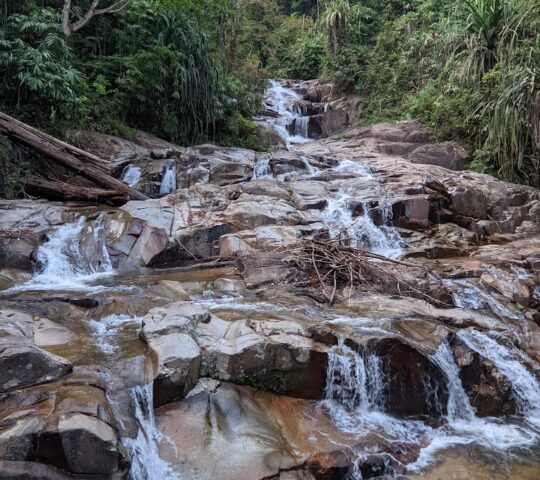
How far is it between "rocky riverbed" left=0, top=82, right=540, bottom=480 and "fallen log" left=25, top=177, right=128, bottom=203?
1.11 feet

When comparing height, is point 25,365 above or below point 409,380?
above

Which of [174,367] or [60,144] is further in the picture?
[60,144]

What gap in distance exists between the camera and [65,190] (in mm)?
7777

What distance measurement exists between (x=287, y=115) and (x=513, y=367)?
13.2 meters

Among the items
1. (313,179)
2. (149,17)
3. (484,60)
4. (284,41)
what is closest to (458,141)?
(484,60)

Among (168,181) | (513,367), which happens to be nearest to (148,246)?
(168,181)

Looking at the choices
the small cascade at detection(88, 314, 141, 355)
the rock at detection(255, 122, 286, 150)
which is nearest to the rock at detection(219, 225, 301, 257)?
the small cascade at detection(88, 314, 141, 355)

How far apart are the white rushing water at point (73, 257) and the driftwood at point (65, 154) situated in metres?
1.06

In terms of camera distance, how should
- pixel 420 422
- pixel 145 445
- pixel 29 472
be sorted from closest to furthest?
pixel 29 472 < pixel 145 445 < pixel 420 422

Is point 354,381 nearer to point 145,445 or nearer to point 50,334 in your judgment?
point 145,445

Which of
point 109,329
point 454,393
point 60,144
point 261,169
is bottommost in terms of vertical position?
point 454,393

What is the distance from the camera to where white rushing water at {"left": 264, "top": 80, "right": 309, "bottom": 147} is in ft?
50.6

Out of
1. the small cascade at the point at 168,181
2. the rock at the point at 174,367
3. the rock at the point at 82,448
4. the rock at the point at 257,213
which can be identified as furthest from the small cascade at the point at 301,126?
the rock at the point at 82,448

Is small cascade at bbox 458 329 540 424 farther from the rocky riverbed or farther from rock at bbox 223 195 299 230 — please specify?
rock at bbox 223 195 299 230
